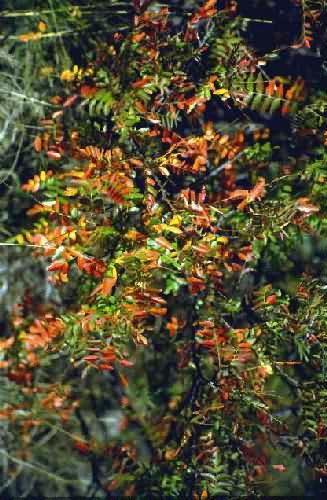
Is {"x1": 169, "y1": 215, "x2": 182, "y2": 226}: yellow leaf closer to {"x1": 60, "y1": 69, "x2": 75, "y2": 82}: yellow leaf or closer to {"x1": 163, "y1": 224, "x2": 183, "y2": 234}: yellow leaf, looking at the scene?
{"x1": 163, "y1": 224, "x2": 183, "y2": 234}: yellow leaf

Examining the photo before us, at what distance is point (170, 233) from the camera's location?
213cm

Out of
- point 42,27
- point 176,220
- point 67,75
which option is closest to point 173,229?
point 176,220

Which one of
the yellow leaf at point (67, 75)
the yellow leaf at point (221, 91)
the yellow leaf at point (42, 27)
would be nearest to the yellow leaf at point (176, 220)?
the yellow leaf at point (221, 91)

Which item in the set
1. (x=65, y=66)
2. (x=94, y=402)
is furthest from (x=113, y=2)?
(x=94, y=402)

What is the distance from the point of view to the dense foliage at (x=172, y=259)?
6.81ft

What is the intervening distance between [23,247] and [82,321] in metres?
1.13

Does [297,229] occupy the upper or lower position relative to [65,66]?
lower

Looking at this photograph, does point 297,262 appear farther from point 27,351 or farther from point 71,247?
point 27,351

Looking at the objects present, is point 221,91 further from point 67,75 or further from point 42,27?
point 42,27

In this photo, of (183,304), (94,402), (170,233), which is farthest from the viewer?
(94,402)

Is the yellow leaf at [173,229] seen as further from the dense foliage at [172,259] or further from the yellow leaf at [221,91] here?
the yellow leaf at [221,91]

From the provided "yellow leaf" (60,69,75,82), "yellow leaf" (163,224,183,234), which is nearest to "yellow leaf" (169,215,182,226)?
"yellow leaf" (163,224,183,234)

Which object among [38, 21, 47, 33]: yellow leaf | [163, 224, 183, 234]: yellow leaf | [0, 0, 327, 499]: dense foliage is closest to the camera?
[163, 224, 183, 234]: yellow leaf

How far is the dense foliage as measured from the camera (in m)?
2.07
